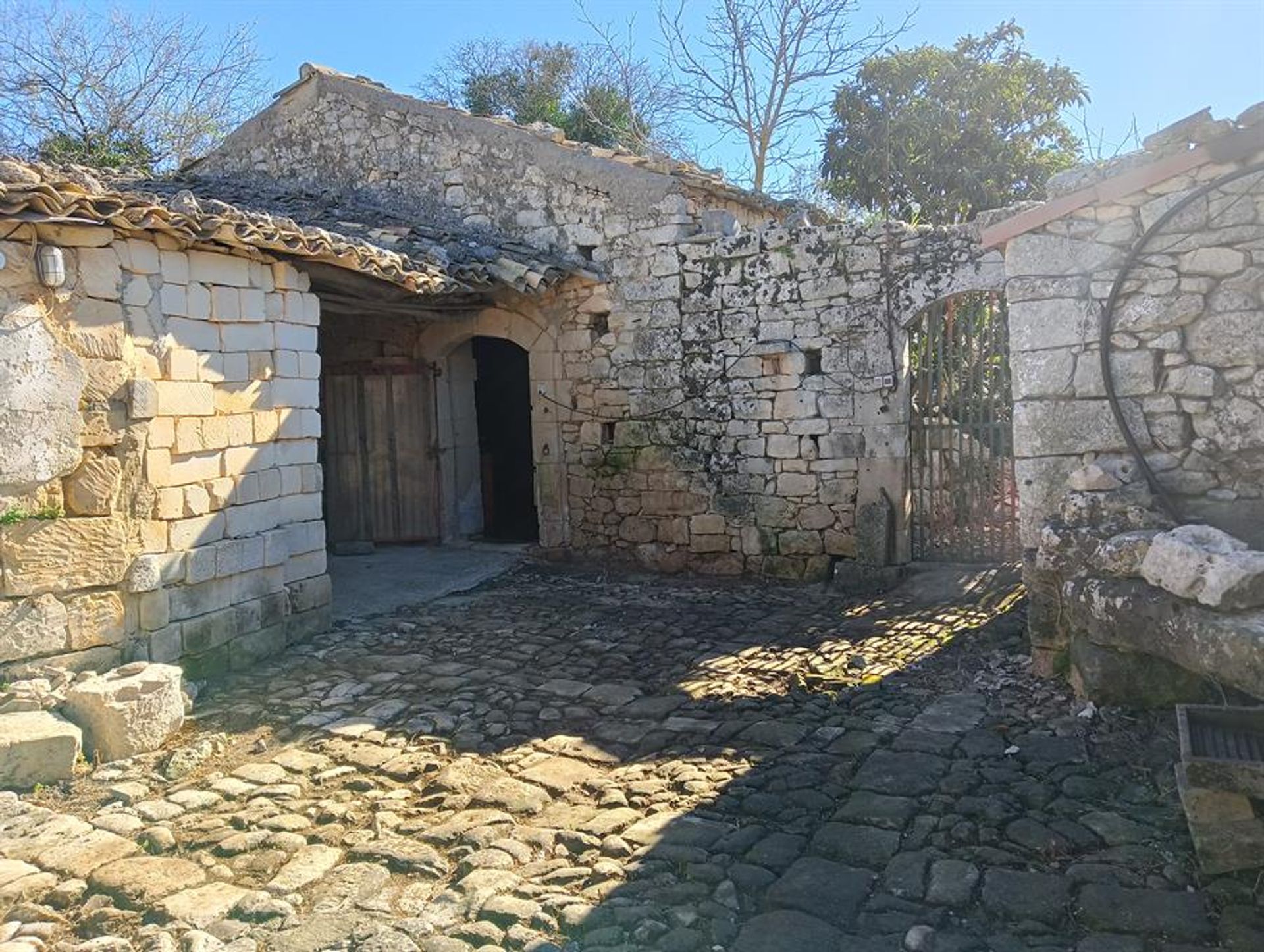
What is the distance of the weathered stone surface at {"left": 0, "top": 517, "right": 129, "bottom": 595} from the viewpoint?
4930 millimetres

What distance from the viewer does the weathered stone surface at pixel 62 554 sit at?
4930 mm

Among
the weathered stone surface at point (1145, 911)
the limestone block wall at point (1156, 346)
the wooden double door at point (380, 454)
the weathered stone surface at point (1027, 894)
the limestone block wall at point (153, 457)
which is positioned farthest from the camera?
the wooden double door at point (380, 454)

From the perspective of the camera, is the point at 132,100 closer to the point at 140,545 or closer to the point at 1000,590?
the point at 140,545

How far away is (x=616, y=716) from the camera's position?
519 centimetres

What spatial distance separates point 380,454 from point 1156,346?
7.75m

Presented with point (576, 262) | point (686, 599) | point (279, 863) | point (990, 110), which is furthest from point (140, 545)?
point (990, 110)

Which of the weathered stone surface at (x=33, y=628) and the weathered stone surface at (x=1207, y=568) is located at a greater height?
the weathered stone surface at (x=1207, y=568)

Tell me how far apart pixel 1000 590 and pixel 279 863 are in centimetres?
569

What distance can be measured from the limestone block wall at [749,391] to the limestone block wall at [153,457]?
325 centimetres

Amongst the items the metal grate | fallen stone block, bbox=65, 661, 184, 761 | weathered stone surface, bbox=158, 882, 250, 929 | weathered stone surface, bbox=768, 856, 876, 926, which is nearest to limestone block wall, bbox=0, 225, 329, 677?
fallen stone block, bbox=65, 661, 184, 761

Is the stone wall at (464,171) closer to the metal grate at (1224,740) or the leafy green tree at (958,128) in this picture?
the leafy green tree at (958,128)

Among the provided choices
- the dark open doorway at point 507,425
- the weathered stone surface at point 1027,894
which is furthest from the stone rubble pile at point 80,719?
the dark open doorway at point 507,425

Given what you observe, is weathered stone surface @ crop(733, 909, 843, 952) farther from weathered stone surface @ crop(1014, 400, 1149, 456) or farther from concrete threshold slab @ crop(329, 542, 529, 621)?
concrete threshold slab @ crop(329, 542, 529, 621)

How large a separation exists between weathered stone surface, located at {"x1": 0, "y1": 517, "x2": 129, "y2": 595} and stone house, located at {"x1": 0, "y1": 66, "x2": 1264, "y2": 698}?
0.02m
